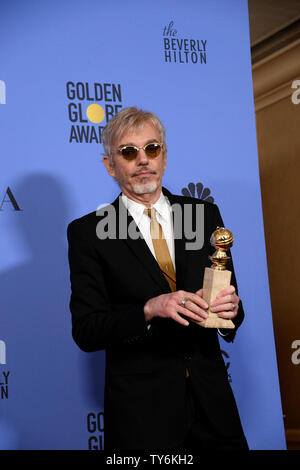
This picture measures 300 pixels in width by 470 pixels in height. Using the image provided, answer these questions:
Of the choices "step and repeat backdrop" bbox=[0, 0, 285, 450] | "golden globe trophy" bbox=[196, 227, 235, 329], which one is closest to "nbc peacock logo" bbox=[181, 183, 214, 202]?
"step and repeat backdrop" bbox=[0, 0, 285, 450]

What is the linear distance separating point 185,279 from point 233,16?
201 centimetres

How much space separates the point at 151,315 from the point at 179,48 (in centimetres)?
194

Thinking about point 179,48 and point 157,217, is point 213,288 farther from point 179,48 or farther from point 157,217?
point 179,48

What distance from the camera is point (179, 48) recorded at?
3172 millimetres

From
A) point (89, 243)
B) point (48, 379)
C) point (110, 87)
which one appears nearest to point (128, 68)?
point (110, 87)

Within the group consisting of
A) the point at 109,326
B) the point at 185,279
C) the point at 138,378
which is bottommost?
the point at 138,378

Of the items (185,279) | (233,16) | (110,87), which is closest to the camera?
(185,279)

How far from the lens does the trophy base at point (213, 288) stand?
5.58 feet

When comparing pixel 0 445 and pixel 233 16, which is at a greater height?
pixel 233 16

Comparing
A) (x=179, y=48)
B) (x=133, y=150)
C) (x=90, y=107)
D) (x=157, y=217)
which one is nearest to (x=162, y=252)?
(x=157, y=217)

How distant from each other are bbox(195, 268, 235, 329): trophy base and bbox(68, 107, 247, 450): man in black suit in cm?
2

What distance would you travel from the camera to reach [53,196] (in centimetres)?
287

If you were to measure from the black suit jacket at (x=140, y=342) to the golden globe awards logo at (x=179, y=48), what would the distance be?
4.86 feet
